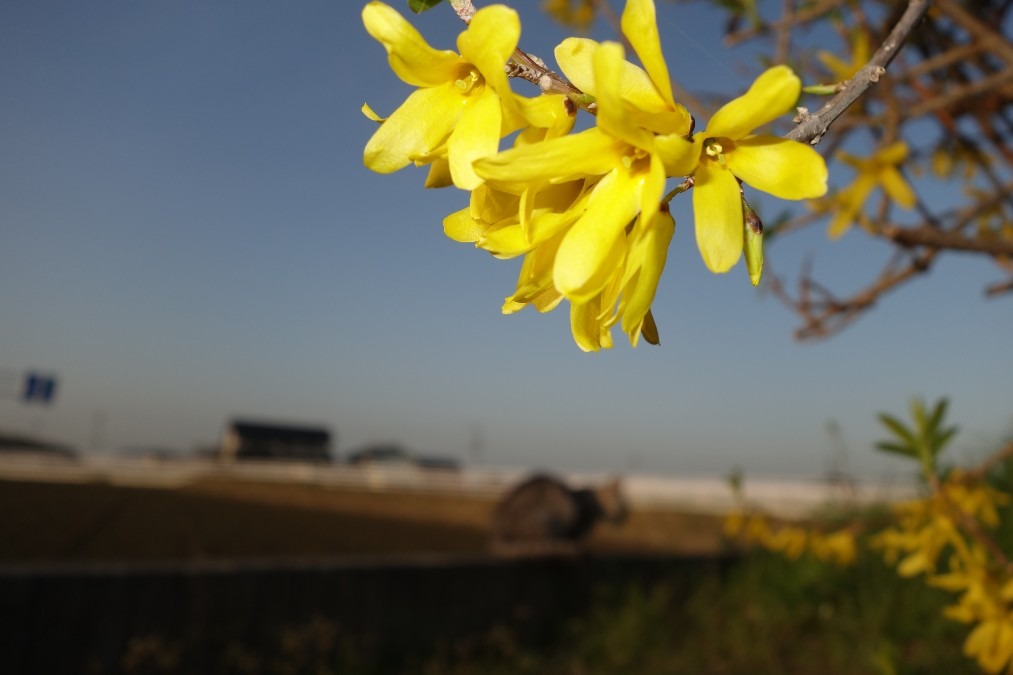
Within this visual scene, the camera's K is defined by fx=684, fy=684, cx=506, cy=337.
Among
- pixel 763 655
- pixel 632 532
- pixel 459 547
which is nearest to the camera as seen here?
pixel 763 655

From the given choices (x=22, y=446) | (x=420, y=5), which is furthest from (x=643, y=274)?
(x=22, y=446)

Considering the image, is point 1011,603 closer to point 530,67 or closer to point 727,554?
point 530,67

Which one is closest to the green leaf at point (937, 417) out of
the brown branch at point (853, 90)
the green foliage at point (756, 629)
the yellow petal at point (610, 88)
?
the brown branch at point (853, 90)

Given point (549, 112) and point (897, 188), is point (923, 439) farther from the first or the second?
point (549, 112)

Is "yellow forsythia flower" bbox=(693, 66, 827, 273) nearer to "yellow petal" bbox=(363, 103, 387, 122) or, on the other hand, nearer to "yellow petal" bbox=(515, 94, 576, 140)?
"yellow petal" bbox=(515, 94, 576, 140)

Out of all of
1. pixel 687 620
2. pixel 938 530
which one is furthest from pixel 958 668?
pixel 938 530

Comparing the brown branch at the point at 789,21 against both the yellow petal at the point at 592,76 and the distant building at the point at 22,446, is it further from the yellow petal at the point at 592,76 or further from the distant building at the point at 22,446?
the distant building at the point at 22,446
